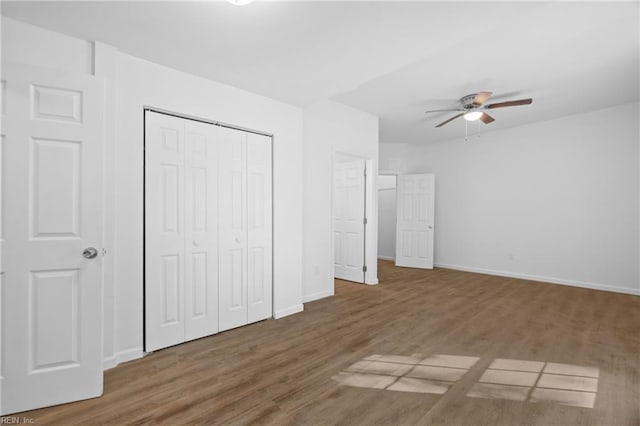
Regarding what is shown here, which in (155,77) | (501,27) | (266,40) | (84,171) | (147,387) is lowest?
(147,387)

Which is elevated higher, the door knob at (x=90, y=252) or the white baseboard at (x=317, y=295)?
the door knob at (x=90, y=252)

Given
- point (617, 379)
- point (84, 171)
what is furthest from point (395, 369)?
point (84, 171)

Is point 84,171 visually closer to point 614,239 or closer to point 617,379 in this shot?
point 617,379

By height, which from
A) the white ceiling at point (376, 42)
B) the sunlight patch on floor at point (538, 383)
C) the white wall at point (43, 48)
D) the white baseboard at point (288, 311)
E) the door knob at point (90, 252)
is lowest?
the sunlight patch on floor at point (538, 383)

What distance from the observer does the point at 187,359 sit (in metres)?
2.54

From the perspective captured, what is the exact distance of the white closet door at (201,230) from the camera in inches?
113

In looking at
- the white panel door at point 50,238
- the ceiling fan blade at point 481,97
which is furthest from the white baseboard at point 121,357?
the ceiling fan blade at point 481,97

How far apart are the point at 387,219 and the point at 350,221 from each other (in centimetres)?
334

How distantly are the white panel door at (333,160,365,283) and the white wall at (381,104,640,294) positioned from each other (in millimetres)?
2647

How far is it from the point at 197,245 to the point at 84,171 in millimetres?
1140

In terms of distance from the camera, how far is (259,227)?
345 centimetres

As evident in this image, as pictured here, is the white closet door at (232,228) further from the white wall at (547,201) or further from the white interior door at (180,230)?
the white wall at (547,201)

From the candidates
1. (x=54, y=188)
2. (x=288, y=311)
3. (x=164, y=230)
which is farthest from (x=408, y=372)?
(x=54, y=188)

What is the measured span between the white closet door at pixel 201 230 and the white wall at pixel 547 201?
17.8 feet
